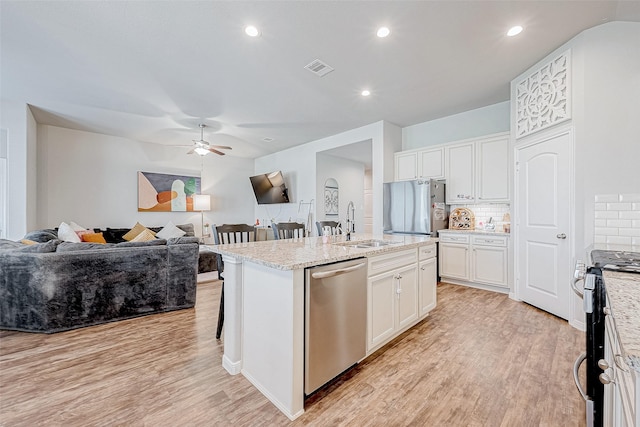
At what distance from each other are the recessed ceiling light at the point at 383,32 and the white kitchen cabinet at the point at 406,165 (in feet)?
8.53

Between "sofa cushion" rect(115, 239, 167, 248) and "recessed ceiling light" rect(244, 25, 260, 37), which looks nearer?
"recessed ceiling light" rect(244, 25, 260, 37)

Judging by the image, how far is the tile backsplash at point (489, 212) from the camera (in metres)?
4.18

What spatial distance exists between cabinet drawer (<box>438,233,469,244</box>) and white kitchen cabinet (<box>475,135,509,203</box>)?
0.59 metres

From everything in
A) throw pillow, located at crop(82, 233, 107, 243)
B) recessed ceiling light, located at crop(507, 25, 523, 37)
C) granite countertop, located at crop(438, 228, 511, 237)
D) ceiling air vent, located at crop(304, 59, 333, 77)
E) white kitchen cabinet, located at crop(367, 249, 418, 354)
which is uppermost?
recessed ceiling light, located at crop(507, 25, 523, 37)

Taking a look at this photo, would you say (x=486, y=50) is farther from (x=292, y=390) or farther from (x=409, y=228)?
(x=292, y=390)

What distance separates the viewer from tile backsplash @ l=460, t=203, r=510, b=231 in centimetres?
418

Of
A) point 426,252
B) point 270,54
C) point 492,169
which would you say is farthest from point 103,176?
point 492,169

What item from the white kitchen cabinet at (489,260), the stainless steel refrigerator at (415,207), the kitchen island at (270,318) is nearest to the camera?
the kitchen island at (270,318)

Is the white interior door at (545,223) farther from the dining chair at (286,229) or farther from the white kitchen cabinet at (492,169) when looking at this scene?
the dining chair at (286,229)

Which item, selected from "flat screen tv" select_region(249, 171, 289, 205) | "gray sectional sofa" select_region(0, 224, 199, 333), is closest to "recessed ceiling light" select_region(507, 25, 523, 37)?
"gray sectional sofa" select_region(0, 224, 199, 333)

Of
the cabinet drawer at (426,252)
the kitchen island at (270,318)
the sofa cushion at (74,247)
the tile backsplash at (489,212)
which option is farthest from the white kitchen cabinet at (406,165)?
the sofa cushion at (74,247)

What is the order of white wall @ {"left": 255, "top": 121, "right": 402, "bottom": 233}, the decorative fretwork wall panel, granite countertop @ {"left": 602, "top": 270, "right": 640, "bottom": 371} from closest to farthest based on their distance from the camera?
granite countertop @ {"left": 602, "top": 270, "right": 640, "bottom": 371} < the decorative fretwork wall panel < white wall @ {"left": 255, "top": 121, "right": 402, "bottom": 233}

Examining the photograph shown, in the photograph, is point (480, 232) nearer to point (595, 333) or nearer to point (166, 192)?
point (595, 333)

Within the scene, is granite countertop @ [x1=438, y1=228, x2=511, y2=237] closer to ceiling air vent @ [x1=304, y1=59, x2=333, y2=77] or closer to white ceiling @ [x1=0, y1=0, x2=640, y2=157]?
white ceiling @ [x1=0, y1=0, x2=640, y2=157]
